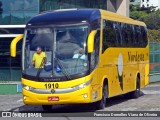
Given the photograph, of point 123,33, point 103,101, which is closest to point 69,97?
point 103,101

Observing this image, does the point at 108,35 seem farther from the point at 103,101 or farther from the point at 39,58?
the point at 39,58

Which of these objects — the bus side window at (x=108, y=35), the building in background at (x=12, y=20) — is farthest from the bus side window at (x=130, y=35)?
the building in background at (x=12, y=20)

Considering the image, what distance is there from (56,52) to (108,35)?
290 cm

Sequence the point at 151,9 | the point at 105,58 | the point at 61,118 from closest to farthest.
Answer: the point at 61,118 → the point at 105,58 → the point at 151,9

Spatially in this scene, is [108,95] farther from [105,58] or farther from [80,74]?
[80,74]

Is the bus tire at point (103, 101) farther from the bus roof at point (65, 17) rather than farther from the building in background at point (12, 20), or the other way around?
the building in background at point (12, 20)

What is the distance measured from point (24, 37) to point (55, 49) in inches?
51.6

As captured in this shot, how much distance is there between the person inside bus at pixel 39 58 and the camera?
1794 cm

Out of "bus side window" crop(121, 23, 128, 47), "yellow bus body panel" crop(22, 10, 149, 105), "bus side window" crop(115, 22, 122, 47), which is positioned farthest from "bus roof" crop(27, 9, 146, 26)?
→ "bus side window" crop(121, 23, 128, 47)

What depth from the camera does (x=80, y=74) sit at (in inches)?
693

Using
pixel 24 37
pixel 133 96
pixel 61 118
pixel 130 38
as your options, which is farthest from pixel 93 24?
pixel 133 96

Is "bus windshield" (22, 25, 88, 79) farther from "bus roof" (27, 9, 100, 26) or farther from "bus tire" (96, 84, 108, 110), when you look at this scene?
"bus tire" (96, 84, 108, 110)

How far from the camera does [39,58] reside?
17984mm

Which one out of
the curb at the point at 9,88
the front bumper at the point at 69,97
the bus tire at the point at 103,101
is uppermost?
the front bumper at the point at 69,97
